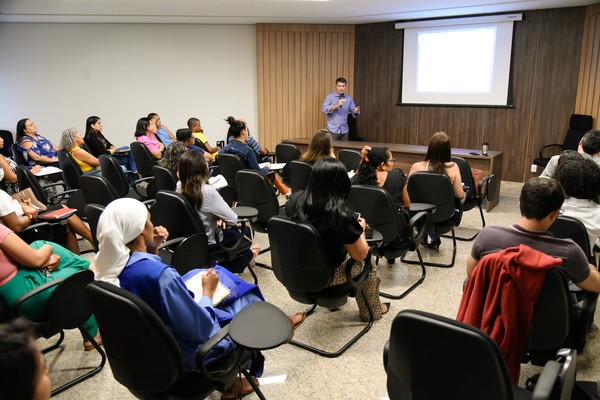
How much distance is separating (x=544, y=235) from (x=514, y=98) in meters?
5.97

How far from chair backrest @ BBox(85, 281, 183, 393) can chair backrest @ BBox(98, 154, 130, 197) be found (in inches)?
127

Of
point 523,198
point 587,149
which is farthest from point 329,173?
point 587,149

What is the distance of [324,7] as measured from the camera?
6758 mm

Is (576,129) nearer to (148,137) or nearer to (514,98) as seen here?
(514,98)

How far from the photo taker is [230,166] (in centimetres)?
488

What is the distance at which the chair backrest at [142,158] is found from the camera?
552 centimetres

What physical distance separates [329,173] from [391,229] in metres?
1.00

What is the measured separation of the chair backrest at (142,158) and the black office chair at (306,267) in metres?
3.43

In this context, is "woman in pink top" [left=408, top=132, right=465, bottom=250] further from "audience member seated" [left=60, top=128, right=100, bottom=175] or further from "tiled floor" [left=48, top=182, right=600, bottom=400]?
"audience member seated" [left=60, top=128, right=100, bottom=175]

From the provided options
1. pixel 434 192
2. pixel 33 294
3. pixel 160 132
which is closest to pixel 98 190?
pixel 33 294

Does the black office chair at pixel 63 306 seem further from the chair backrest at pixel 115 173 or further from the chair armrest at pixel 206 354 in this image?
the chair backrest at pixel 115 173

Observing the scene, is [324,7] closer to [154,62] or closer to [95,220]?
[154,62]

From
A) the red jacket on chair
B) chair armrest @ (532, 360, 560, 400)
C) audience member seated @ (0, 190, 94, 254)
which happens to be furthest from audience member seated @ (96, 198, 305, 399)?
audience member seated @ (0, 190, 94, 254)

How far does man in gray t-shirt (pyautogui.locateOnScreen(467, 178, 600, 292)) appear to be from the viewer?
183 centimetres
